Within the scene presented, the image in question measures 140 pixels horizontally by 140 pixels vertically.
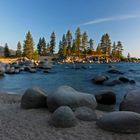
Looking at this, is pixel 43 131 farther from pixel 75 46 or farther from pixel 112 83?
pixel 75 46

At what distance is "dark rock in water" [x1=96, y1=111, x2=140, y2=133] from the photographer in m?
8.24

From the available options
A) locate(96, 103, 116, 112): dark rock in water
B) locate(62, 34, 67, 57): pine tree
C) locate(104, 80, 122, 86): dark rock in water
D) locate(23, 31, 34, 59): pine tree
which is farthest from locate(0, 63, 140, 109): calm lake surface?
locate(62, 34, 67, 57): pine tree

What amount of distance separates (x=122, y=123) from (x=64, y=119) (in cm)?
193

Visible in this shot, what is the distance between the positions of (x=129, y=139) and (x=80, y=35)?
105 metres

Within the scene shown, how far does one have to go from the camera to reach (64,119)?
8.86 metres

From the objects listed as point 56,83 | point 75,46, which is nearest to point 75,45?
point 75,46

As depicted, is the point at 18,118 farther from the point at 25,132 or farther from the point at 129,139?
the point at 129,139

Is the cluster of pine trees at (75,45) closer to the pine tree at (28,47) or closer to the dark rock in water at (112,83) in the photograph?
the pine tree at (28,47)

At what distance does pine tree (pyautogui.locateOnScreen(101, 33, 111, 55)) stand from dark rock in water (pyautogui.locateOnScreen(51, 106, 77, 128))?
11302 centimetres

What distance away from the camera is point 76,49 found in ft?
358

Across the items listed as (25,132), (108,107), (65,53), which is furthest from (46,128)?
(65,53)

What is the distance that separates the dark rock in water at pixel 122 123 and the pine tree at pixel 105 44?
113 metres

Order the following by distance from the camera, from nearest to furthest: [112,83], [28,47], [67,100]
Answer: [67,100] → [112,83] → [28,47]

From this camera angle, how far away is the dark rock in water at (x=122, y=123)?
27.0 feet
